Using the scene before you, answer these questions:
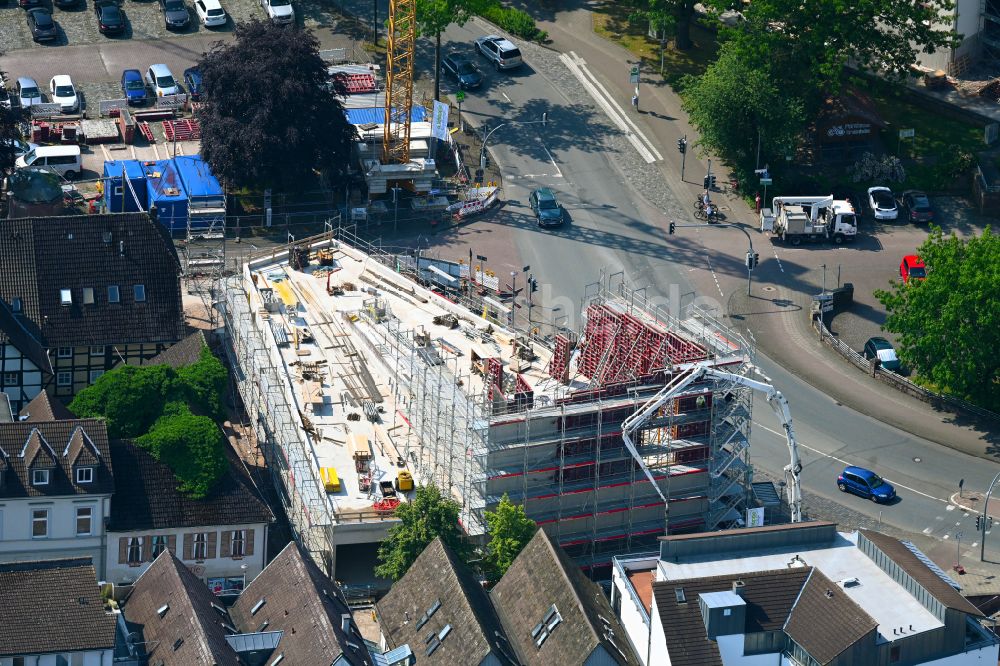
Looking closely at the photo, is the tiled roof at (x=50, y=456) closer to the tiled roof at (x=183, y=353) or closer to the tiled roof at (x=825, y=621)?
the tiled roof at (x=183, y=353)

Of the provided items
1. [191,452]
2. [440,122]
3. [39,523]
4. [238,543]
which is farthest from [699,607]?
[440,122]

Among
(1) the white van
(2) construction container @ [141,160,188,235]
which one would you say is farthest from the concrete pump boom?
(1) the white van

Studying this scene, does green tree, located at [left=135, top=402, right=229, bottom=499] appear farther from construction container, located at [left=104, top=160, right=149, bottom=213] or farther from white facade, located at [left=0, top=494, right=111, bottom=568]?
construction container, located at [left=104, top=160, right=149, bottom=213]

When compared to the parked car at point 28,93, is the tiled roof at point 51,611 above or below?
below

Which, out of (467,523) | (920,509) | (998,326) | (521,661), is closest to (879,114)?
(998,326)

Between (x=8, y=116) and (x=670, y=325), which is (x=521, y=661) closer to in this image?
(x=670, y=325)

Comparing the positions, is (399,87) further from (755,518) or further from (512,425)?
(755,518)

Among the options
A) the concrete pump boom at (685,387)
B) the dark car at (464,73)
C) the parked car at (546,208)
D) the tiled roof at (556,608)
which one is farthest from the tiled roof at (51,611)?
the dark car at (464,73)
